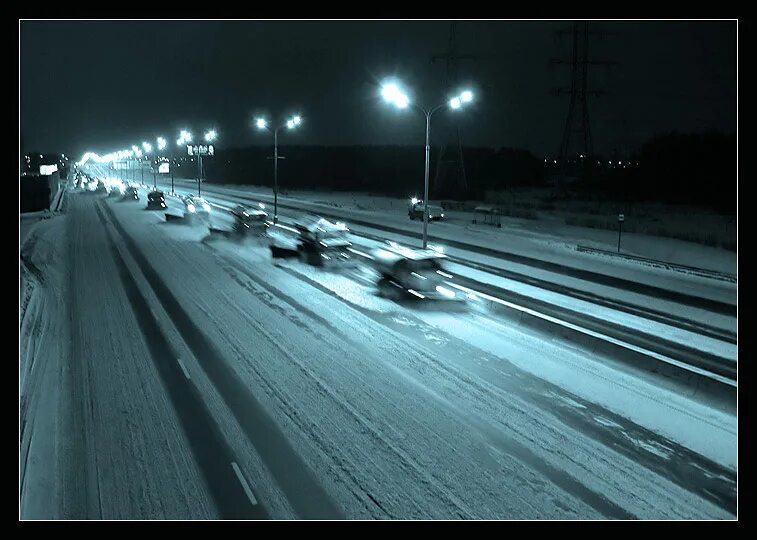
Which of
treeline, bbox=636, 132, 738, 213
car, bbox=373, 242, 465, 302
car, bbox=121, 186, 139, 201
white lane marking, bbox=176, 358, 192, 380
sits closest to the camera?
white lane marking, bbox=176, 358, 192, 380

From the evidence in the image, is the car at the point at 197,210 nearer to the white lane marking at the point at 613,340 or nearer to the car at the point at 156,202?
the car at the point at 156,202

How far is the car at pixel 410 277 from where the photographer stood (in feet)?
76.6

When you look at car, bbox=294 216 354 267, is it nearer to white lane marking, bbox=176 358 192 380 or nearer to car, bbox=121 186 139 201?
white lane marking, bbox=176 358 192 380

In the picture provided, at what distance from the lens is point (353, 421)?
12469mm

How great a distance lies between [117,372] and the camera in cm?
1508

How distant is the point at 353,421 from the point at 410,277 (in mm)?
11532

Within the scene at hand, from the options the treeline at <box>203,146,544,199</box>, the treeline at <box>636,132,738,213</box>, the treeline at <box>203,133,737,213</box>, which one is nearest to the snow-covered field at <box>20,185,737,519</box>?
the treeline at <box>203,133,737,213</box>

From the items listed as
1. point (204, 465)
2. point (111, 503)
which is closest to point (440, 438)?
point (204, 465)

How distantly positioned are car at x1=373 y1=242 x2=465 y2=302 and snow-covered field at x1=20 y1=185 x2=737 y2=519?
2257 mm

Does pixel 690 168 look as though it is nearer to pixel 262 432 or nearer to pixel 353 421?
pixel 353 421

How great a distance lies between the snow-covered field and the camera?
32.2 ft

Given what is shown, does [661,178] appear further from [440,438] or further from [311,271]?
[440,438]

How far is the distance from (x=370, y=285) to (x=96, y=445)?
1499cm

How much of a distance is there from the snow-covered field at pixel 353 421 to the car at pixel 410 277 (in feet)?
7.41
